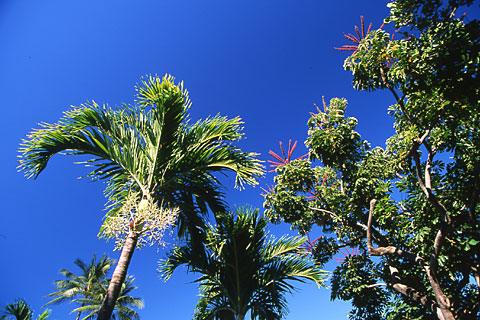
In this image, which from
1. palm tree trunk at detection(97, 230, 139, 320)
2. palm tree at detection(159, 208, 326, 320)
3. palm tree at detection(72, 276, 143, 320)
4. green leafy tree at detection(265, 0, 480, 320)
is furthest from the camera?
palm tree at detection(72, 276, 143, 320)

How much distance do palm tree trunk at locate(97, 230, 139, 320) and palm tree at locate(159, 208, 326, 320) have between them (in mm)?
1965

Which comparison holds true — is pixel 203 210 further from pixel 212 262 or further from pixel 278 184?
pixel 278 184

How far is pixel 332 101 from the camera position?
7445 millimetres

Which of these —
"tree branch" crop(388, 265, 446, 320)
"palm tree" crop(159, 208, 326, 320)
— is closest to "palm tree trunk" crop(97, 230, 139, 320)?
"palm tree" crop(159, 208, 326, 320)

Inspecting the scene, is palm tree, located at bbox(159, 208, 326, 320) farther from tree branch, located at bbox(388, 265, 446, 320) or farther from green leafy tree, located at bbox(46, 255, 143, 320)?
green leafy tree, located at bbox(46, 255, 143, 320)

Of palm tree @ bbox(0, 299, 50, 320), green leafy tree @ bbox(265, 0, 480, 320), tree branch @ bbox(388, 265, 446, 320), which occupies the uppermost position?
green leafy tree @ bbox(265, 0, 480, 320)

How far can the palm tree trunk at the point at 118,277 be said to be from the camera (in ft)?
8.94

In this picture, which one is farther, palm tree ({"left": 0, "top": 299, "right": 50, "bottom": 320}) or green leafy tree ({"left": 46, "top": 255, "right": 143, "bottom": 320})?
green leafy tree ({"left": 46, "top": 255, "right": 143, "bottom": 320})

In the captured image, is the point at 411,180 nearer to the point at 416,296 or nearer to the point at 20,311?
the point at 416,296

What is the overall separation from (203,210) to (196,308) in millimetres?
2974

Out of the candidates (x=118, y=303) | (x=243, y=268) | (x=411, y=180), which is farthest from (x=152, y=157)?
(x=118, y=303)

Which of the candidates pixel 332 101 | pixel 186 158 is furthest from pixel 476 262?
pixel 186 158

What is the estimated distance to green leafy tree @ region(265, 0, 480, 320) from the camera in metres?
3.85

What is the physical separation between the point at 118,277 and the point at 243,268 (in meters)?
3.09
